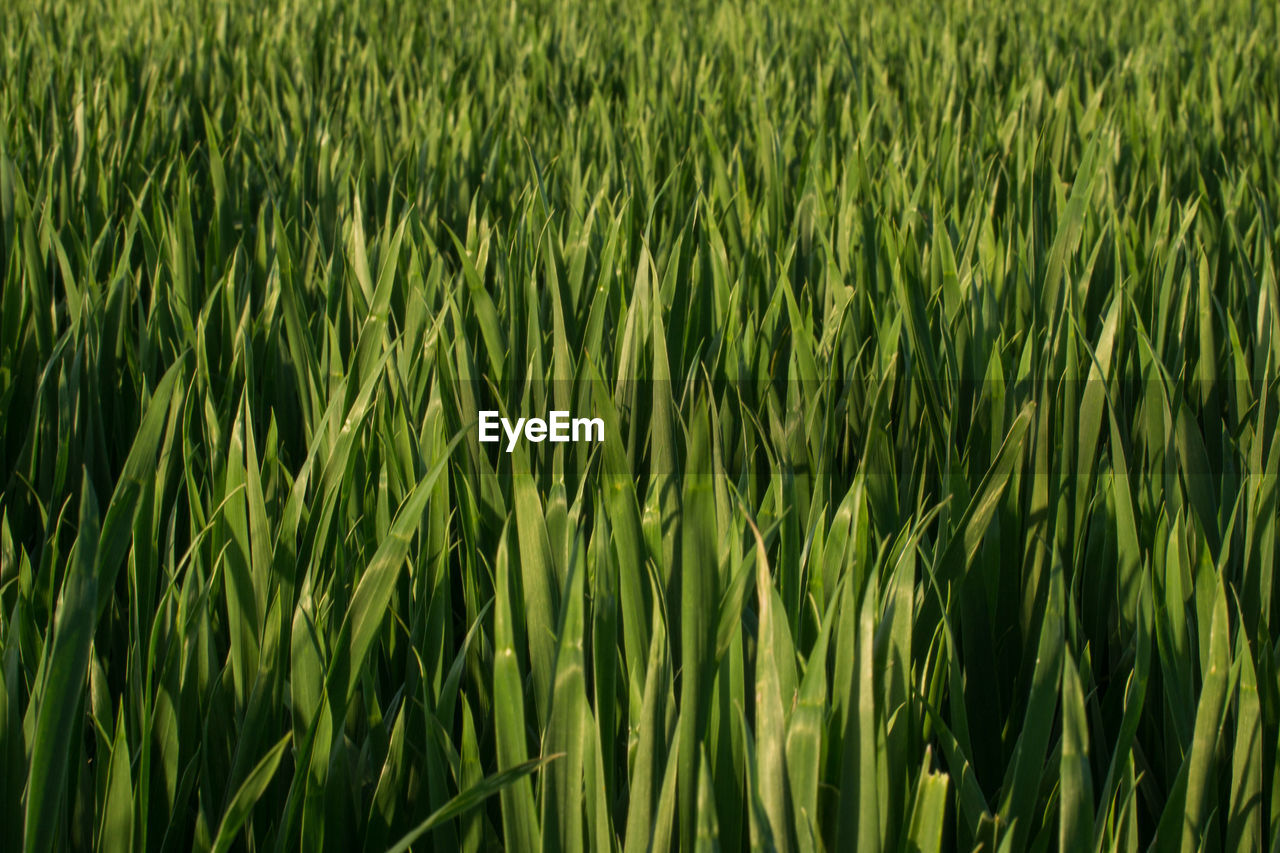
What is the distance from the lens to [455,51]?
2.72m

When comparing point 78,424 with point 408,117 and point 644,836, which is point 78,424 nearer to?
point 644,836

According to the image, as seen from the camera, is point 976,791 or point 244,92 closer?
point 976,791

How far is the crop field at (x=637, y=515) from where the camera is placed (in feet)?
1.64

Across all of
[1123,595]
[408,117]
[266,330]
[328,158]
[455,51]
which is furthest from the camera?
[455,51]

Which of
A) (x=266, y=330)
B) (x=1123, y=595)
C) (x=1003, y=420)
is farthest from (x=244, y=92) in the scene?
(x=1123, y=595)

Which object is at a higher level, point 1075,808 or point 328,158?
point 328,158

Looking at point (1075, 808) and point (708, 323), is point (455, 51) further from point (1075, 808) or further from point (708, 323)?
point (1075, 808)

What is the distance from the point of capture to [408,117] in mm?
2070

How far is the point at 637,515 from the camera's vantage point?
0.59m

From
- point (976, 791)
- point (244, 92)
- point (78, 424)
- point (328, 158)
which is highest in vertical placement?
point (244, 92)

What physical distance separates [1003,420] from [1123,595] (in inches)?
8.0

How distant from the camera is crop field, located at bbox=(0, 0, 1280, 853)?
0.50 meters

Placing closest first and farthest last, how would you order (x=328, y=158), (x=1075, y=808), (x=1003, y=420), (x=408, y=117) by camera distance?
(x=1075, y=808) < (x=1003, y=420) < (x=328, y=158) < (x=408, y=117)

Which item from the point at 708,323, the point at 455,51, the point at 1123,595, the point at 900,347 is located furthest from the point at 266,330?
the point at 455,51
